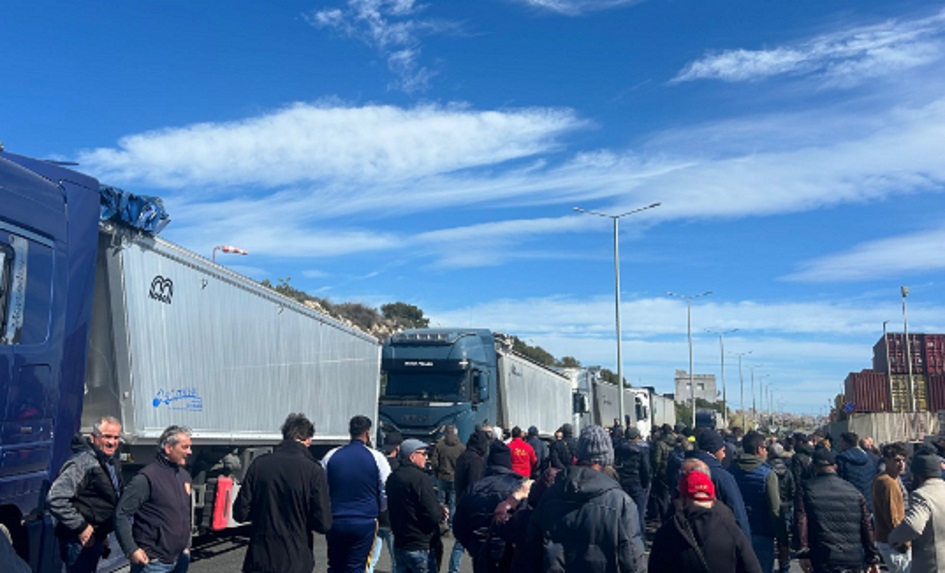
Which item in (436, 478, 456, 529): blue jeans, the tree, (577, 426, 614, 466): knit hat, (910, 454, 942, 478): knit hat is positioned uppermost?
the tree

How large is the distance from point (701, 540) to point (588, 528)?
2.22 feet

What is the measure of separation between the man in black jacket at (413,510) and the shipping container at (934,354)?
59.6 meters

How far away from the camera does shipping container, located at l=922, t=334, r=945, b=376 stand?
59.9m

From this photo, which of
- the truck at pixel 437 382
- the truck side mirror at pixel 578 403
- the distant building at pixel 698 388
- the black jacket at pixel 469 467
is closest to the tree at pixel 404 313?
the distant building at pixel 698 388

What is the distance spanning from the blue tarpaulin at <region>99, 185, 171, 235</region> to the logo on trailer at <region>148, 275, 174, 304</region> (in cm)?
55

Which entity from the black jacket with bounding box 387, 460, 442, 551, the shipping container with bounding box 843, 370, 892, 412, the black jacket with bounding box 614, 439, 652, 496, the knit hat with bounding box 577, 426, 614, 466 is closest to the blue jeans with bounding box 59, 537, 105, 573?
the black jacket with bounding box 387, 460, 442, 551

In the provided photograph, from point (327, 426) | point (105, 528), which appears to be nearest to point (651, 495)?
point (327, 426)

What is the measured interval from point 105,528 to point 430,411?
12174mm

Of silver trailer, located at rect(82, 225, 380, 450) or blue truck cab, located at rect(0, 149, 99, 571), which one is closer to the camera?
blue truck cab, located at rect(0, 149, 99, 571)

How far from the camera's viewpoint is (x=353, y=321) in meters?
61.8

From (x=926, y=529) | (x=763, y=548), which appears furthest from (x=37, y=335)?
(x=926, y=529)

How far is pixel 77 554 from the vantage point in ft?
23.1

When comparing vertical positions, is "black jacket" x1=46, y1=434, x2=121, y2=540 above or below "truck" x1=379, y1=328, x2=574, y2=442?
below

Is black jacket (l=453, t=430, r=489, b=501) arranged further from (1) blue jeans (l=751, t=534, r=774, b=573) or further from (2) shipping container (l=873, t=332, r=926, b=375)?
(2) shipping container (l=873, t=332, r=926, b=375)
